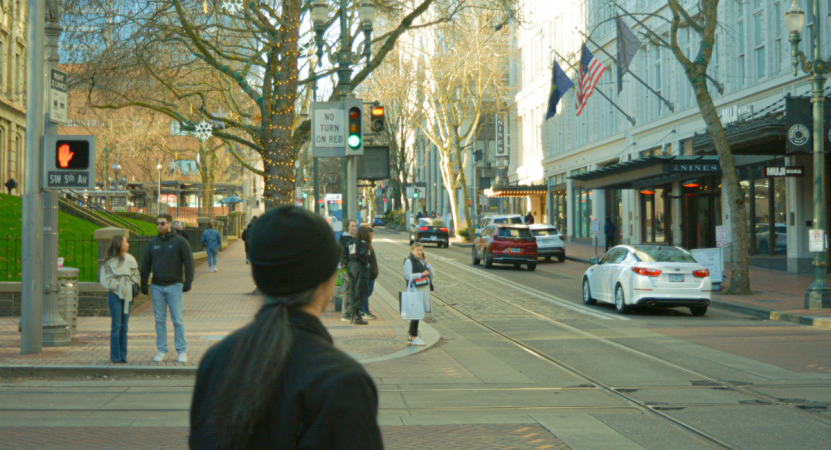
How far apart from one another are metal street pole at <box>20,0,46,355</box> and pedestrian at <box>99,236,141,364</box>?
122 centimetres

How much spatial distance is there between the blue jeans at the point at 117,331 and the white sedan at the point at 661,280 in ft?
33.7

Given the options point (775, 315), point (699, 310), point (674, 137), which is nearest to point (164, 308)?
point (699, 310)

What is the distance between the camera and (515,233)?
97.8ft

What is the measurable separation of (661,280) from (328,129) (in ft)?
24.0

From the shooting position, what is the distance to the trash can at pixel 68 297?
12.3 meters

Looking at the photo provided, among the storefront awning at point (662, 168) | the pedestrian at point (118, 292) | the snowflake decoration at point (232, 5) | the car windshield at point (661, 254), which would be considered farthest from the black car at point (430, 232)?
the pedestrian at point (118, 292)

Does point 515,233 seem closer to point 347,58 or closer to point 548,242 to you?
point 548,242

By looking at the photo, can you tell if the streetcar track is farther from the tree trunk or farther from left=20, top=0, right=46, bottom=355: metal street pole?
left=20, top=0, right=46, bottom=355: metal street pole

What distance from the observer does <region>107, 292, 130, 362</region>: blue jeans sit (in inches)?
404

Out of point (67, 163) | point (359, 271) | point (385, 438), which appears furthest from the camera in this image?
point (359, 271)

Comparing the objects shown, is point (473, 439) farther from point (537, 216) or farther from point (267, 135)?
point (537, 216)

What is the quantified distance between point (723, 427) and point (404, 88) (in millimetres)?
39808

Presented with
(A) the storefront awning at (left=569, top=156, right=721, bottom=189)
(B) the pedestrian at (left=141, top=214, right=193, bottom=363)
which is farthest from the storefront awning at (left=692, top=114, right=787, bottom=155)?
(B) the pedestrian at (left=141, top=214, right=193, bottom=363)

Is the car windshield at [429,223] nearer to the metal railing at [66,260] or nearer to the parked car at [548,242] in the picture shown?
the parked car at [548,242]
